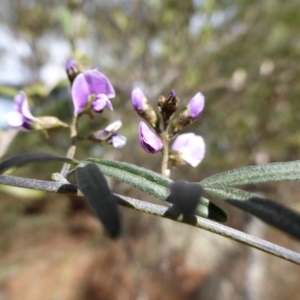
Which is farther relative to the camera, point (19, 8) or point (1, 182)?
point (19, 8)

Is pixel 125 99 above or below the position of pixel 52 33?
below

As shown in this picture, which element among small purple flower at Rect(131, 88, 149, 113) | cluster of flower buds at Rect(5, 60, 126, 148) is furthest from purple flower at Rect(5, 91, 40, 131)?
small purple flower at Rect(131, 88, 149, 113)

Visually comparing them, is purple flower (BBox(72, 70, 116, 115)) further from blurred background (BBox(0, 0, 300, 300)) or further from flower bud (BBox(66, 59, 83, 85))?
blurred background (BBox(0, 0, 300, 300))

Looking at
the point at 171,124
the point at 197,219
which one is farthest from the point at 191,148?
the point at 197,219

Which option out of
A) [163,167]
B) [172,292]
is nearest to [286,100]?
[172,292]

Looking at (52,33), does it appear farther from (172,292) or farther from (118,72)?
(172,292)

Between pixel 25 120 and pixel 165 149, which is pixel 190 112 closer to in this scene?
pixel 165 149

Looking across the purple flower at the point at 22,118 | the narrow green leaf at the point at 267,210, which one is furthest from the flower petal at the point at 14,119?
the narrow green leaf at the point at 267,210
